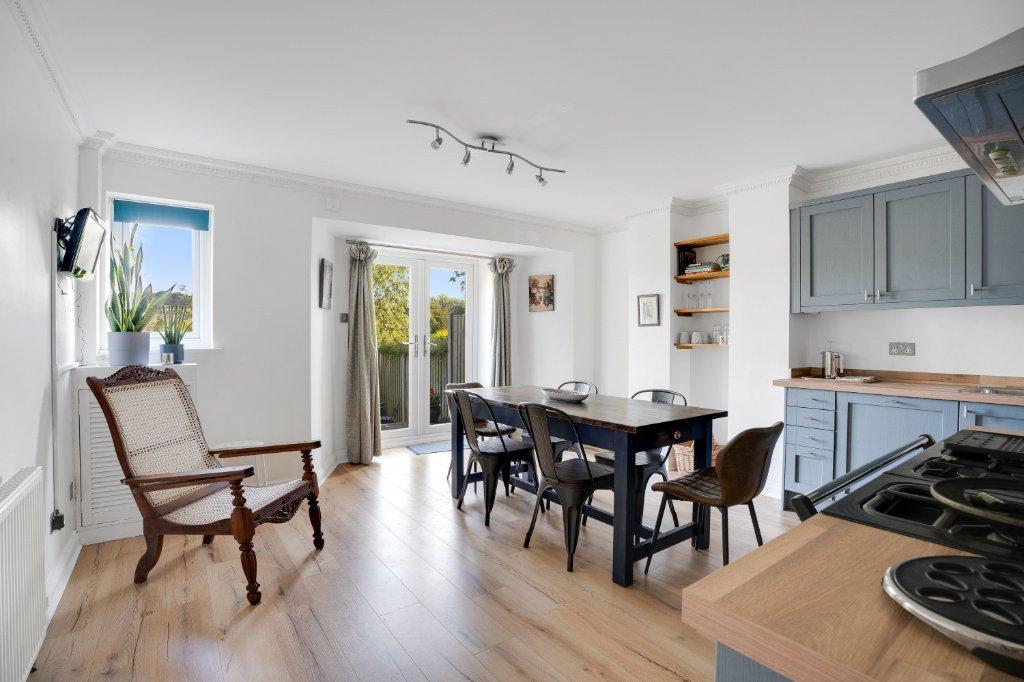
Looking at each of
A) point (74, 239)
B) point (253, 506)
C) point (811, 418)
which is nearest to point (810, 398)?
point (811, 418)

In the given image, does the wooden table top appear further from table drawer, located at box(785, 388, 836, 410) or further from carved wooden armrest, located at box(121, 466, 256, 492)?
carved wooden armrest, located at box(121, 466, 256, 492)

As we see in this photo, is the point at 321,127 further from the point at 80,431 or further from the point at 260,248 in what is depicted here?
the point at 80,431

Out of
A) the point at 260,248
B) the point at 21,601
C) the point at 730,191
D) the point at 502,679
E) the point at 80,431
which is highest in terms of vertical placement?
the point at 730,191

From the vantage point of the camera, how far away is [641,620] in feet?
7.42

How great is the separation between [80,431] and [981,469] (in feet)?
13.3

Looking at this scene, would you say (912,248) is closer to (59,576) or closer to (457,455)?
(457,455)

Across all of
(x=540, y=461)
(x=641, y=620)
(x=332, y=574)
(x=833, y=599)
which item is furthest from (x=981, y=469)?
(x=332, y=574)

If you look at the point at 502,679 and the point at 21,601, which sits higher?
the point at 21,601

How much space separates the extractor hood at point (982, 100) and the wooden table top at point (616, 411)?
1.68 metres

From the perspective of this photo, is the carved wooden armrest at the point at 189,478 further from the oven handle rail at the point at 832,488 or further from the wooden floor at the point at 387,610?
the oven handle rail at the point at 832,488

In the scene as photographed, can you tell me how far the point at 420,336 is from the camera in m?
5.89

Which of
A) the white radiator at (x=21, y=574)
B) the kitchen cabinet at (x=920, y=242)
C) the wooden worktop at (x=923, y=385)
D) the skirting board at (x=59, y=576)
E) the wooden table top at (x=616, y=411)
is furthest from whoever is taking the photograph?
the kitchen cabinet at (x=920, y=242)

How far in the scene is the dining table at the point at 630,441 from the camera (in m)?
2.60

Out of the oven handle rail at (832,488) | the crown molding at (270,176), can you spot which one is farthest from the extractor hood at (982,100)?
the crown molding at (270,176)
